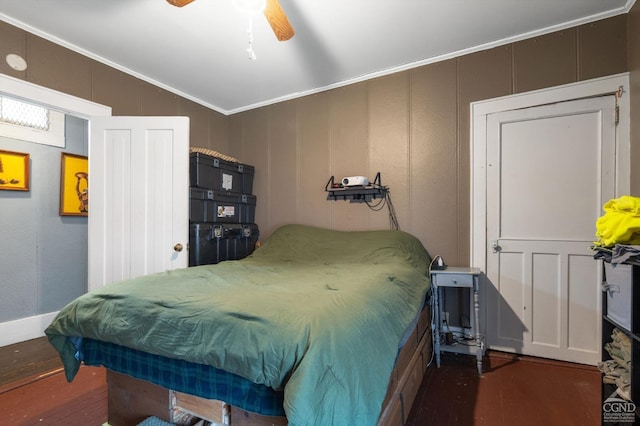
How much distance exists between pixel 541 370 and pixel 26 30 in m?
4.64

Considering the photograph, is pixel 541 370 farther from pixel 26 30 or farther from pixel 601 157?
pixel 26 30

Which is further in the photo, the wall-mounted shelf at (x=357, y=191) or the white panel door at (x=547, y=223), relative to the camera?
the wall-mounted shelf at (x=357, y=191)

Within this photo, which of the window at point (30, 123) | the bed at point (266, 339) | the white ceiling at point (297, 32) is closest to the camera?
the bed at point (266, 339)

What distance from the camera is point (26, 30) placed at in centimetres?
230

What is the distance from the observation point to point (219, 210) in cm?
323

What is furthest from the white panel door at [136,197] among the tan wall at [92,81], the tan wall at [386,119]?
the tan wall at [386,119]

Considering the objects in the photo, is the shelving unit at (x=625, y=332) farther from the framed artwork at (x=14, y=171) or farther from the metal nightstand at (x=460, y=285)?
the framed artwork at (x=14, y=171)

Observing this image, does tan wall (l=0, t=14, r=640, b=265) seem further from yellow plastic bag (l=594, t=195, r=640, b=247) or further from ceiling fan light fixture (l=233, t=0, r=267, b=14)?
ceiling fan light fixture (l=233, t=0, r=267, b=14)

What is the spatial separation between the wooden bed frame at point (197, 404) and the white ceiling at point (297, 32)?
2.29 m

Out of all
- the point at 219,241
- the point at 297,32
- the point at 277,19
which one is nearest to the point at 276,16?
the point at 277,19

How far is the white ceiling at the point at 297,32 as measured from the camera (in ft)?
6.95

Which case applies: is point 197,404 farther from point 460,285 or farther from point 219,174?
point 219,174

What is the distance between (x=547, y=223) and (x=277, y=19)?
2450 millimetres

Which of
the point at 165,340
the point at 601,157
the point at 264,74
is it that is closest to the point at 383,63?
the point at 264,74
